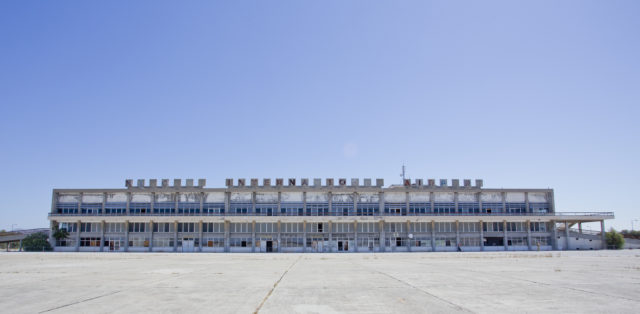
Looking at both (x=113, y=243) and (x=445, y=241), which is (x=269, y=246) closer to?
(x=113, y=243)

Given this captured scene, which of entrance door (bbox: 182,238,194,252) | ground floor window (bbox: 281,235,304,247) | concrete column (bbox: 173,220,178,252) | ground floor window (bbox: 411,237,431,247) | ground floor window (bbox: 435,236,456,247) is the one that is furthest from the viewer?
ground floor window (bbox: 435,236,456,247)

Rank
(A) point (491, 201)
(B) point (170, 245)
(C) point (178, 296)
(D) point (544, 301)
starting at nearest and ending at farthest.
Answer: (D) point (544, 301)
(C) point (178, 296)
(B) point (170, 245)
(A) point (491, 201)

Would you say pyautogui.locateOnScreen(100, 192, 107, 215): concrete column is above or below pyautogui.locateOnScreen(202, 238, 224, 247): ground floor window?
above

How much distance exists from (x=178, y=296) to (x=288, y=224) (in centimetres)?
6346

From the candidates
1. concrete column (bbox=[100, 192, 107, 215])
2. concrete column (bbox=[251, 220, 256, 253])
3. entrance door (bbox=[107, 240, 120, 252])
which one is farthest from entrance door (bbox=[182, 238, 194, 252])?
concrete column (bbox=[100, 192, 107, 215])

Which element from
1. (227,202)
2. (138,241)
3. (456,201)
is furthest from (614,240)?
(138,241)

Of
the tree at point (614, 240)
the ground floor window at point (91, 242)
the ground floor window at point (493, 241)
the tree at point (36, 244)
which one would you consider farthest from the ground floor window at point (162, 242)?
the tree at point (614, 240)

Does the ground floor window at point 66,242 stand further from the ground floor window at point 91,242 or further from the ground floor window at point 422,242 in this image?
the ground floor window at point 422,242

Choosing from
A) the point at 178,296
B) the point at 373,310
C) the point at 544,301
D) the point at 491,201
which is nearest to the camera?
the point at 373,310

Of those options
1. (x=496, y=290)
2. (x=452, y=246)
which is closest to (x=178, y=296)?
(x=496, y=290)

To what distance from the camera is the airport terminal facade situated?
77.9 metres

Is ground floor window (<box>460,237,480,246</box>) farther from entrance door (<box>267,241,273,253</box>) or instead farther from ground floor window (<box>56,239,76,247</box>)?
ground floor window (<box>56,239,76,247</box>)

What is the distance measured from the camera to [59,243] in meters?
78.6

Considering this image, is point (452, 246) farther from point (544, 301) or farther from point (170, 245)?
point (544, 301)
